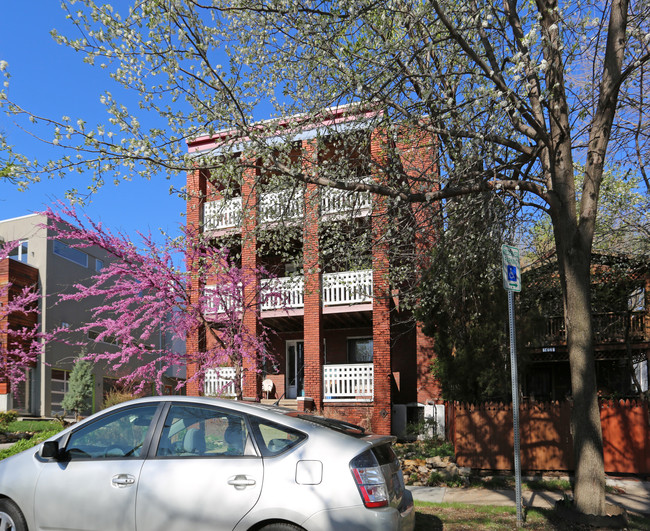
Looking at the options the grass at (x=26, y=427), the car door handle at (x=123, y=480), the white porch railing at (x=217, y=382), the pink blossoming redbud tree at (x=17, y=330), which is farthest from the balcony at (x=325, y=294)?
the car door handle at (x=123, y=480)

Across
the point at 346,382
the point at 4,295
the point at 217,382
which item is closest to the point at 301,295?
the point at 346,382

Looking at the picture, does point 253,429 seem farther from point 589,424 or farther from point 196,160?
point 196,160

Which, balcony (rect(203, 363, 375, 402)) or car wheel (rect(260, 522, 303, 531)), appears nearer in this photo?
car wheel (rect(260, 522, 303, 531))

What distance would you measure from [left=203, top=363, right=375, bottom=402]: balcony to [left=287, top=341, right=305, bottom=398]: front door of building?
3033 millimetres

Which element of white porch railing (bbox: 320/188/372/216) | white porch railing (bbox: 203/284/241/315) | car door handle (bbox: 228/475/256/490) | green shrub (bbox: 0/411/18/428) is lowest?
green shrub (bbox: 0/411/18/428)

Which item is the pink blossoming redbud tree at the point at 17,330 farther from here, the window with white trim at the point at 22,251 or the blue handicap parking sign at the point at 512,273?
the blue handicap parking sign at the point at 512,273

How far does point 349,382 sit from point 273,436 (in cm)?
1418

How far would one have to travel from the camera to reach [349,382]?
18734mm

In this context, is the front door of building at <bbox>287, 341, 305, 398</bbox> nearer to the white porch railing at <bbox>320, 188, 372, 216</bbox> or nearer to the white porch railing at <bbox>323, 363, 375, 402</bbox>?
the white porch railing at <bbox>323, 363, 375, 402</bbox>

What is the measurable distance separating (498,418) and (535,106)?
5.66 m

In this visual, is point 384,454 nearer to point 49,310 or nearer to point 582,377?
point 582,377

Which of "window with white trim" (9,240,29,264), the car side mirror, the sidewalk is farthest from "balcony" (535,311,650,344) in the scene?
"window with white trim" (9,240,29,264)

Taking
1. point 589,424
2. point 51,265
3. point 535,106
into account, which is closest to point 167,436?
point 589,424

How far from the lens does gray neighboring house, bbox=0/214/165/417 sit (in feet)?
99.1
